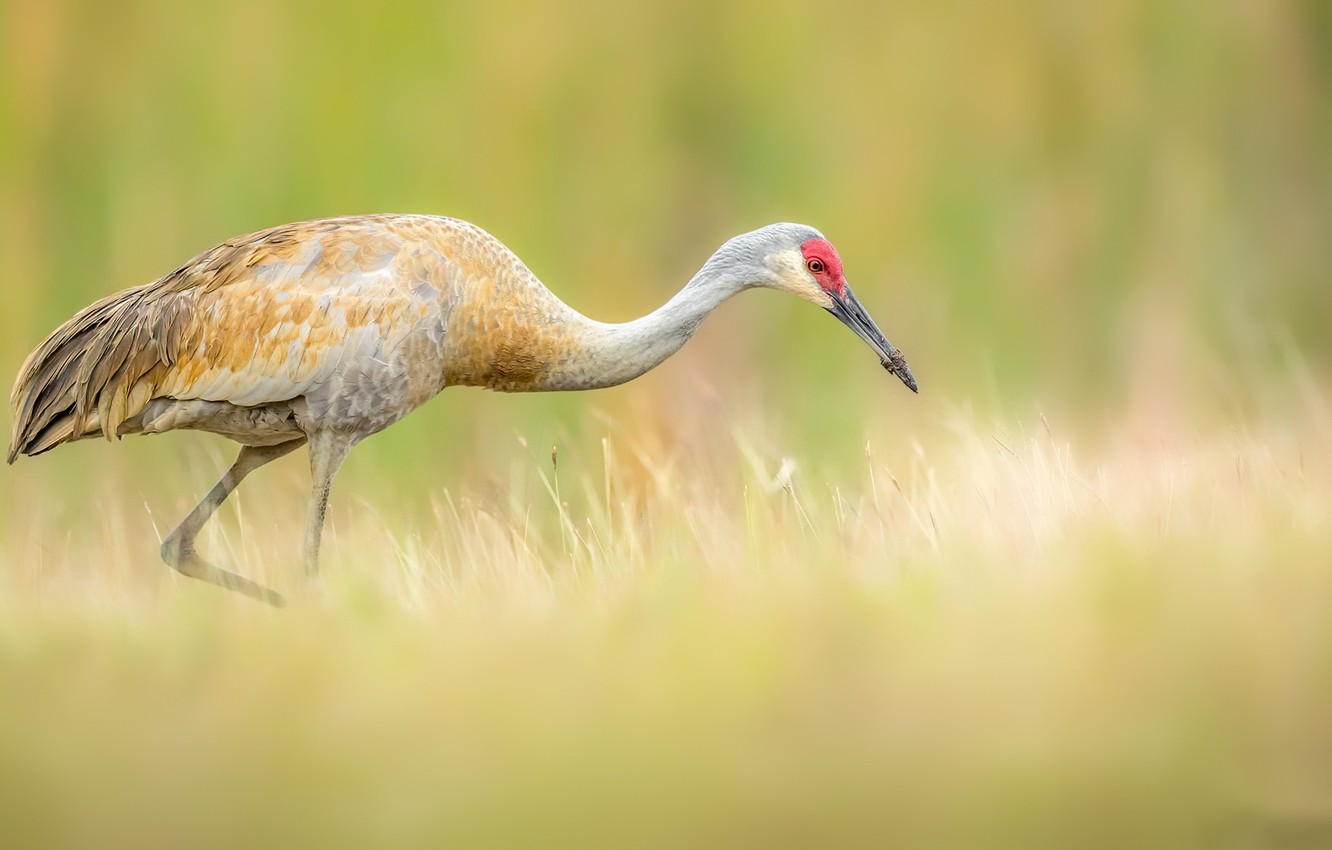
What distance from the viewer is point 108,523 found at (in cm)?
609

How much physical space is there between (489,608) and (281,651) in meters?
0.68

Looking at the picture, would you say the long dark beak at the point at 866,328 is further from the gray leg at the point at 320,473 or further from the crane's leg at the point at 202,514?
the crane's leg at the point at 202,514

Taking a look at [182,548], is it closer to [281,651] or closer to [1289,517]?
[281,651]

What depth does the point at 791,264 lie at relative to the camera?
5.21m

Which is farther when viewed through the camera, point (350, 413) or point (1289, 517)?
point (350, 413)

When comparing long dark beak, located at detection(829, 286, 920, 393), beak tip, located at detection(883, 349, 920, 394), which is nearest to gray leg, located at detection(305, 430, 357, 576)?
long dark beak, located at detection(829, 286, 920, 393)

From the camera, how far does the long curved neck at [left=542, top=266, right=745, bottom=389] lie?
5172 mm

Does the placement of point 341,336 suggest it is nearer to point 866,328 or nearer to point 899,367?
point 866,328

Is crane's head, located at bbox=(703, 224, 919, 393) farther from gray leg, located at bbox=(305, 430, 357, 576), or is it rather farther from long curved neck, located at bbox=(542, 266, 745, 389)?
gray leg, located at bbox=(305, 430, 357, 576)

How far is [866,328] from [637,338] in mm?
764

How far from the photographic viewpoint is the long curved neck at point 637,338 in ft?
17.0

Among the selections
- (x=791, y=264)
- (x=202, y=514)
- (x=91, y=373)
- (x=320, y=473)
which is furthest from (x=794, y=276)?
(x=91, y=373)

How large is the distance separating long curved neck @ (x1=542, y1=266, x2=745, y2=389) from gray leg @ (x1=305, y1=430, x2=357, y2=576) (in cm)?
70

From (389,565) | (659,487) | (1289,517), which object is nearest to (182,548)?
(389,565)
